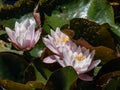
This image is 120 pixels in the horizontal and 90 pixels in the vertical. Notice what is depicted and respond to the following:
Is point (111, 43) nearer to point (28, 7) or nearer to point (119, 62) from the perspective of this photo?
point (119, 62)

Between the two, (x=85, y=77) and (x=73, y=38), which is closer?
(x=85, y=77)

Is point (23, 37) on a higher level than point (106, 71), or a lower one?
higher

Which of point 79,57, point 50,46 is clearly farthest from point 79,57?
point 50,46

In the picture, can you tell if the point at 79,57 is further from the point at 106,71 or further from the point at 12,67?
the point at 12,67

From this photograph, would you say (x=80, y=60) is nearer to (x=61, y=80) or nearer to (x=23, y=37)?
(x=61, y=80)

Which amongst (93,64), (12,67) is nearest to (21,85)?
(12,67)

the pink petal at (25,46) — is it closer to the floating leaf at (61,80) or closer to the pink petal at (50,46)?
the pink petal at (50,46)

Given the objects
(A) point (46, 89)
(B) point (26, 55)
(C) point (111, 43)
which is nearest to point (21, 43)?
(B) point (26, 55)
